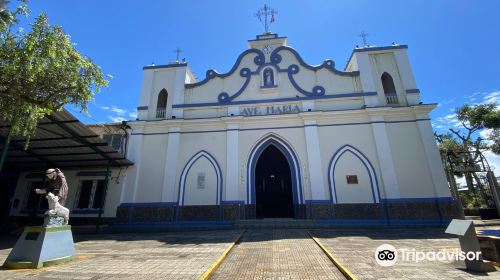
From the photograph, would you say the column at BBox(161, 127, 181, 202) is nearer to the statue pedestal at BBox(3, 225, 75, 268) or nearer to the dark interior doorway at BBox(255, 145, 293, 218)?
the dark interior doorway at BBox(255, 145, 293, 218)

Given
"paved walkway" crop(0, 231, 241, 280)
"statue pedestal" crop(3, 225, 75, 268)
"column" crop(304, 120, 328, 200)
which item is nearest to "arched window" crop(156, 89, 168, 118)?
"column" crop(304, 120, 328, 200)

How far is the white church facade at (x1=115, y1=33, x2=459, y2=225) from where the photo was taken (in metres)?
12.4

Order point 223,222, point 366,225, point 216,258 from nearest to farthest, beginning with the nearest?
point 216,258
point 366,225
point 223,222

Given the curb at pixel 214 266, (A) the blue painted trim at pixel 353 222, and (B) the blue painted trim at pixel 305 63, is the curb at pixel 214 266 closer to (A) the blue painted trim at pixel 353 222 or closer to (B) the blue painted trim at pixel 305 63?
(A) the blue painted trim at pixel 353 222

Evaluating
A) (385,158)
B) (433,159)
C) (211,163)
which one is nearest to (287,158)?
(211,163)

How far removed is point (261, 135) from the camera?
552 inches

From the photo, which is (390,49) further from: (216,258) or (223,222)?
(216,258)

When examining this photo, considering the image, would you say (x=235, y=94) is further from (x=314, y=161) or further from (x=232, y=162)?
(x=314, y=161)

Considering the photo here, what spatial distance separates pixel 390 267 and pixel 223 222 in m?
8.77

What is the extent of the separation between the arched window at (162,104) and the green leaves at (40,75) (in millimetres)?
7109

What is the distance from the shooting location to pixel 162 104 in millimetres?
15836

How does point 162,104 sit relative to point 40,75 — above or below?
above

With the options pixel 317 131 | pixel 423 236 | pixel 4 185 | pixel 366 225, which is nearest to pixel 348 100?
pixel 317 131

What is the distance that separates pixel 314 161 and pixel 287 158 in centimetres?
149
